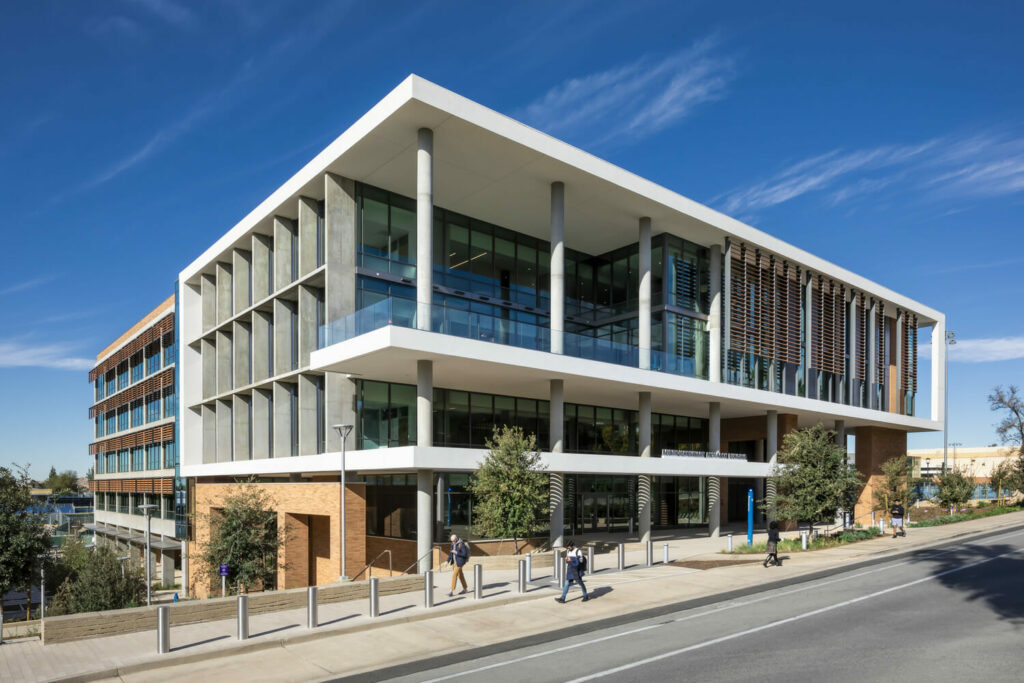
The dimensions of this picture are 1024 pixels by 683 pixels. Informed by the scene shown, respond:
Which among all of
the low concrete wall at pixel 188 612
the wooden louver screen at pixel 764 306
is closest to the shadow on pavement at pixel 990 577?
the wooden louver screen at pixel 764 306

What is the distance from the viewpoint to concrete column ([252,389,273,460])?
36750 mm

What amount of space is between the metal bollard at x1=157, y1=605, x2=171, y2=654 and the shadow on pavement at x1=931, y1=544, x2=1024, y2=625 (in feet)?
52.4

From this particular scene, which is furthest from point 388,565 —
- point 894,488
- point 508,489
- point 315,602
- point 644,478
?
point 894,488

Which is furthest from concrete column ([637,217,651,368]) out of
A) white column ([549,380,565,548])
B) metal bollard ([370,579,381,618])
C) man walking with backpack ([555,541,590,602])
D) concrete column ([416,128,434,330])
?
metal bollard ([370,579,381,618])

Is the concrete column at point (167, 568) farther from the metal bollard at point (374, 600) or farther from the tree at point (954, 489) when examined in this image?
the tree at point (954, 489)

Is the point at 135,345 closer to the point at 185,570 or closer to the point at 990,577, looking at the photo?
the point at 185,570

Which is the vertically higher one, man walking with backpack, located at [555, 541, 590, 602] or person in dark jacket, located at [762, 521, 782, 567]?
man walking with backpack, located at [555, 541, 590, 602]

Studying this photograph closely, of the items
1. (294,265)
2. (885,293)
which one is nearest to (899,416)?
(885,293)

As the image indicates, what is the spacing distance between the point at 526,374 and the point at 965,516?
30492 mm

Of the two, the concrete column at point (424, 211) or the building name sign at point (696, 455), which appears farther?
the building name sign at point (696, 455)

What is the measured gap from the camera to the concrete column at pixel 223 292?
4169 centimetres

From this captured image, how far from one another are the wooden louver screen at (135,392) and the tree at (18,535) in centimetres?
2566

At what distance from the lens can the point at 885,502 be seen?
4109 centimetres

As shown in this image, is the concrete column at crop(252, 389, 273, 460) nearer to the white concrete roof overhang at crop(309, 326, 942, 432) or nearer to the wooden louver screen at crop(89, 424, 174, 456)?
the white concrete roof overhang at crop(309, 326, 942, 432)
